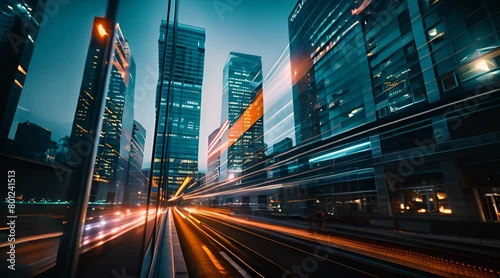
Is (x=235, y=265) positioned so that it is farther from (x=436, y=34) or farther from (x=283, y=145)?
(x=283, y=145)

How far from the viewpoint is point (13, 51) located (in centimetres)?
135

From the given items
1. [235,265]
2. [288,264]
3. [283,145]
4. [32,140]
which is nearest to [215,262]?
[235,265]

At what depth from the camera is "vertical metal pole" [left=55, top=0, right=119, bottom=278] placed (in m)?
1.07

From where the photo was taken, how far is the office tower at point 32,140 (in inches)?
52.9

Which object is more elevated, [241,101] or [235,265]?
[241,101]

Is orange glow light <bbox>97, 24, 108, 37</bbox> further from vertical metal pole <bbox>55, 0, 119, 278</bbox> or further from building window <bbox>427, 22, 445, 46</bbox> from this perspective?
building window <bbox>427, 22, 445, 46</bbox>

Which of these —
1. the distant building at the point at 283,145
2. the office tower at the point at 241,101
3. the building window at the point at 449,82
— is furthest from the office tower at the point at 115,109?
the office tower at the point at 241,101

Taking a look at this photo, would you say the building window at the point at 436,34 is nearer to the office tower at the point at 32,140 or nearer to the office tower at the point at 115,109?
the office tower at the point at 115,109

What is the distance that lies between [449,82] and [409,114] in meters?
4.25

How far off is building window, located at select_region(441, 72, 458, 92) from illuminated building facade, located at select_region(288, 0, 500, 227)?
3.7 inches

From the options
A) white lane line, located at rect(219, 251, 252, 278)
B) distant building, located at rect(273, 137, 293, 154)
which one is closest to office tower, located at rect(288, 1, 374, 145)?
distant building, located at rect(273, 137, 293, 154)

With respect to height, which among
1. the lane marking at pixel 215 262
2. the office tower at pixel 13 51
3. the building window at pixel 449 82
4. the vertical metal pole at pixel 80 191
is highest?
the building window at pixel 449 82

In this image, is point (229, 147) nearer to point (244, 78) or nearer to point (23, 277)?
point (244, 78)

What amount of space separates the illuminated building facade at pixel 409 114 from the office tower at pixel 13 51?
20494mm
